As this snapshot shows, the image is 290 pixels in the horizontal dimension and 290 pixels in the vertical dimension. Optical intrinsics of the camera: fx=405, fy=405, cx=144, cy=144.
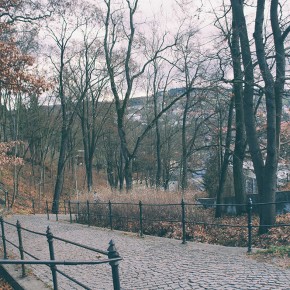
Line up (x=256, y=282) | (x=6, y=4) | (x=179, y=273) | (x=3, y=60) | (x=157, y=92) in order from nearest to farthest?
1. (x=256, y=282)
2. (x=179, y=273)
3. (x=3, y=60)
4. (x=6, y=4)
5. (x=157, y=92)

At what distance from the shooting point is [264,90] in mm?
11688

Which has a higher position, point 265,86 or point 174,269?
point 265,86

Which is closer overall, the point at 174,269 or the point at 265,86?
the point at 174,269

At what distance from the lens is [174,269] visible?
25.2 feet

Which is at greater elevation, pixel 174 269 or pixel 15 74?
pixel 15 74

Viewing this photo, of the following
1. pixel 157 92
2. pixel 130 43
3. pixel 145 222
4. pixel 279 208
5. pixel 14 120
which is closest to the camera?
pixel 145 222

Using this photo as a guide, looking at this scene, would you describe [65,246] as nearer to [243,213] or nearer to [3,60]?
[3,60]

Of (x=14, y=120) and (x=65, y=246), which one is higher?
(x=14, y=120)

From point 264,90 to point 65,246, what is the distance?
724 cm

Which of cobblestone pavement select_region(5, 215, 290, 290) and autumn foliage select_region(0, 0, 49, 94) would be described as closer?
cobblestone pavement select_region(5, 215, 290, 290)

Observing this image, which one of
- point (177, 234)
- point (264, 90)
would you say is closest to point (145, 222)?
point (177, 234)

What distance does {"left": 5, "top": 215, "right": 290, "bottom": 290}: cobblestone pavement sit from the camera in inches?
257

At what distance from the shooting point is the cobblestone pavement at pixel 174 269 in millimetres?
6531

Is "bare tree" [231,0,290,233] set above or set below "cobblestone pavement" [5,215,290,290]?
above
